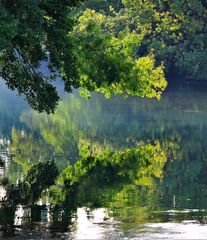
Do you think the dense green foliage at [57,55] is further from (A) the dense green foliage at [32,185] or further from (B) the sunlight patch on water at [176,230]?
(B) the sunlight patch on water at [176,230]

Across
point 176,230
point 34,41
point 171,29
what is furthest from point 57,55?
point 171,29

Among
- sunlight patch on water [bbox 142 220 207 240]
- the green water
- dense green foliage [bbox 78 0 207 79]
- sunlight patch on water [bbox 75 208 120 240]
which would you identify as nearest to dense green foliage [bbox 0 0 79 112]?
the green water

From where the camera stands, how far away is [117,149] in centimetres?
4088

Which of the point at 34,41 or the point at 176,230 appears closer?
the point at 176,230

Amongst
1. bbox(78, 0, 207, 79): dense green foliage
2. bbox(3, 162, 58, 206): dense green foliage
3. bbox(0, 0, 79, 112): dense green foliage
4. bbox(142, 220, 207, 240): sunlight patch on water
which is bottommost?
bbox(142, 220, 207, 240): sunlight patch on water

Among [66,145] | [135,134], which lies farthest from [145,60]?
[66,145]

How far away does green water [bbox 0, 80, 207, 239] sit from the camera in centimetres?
2138

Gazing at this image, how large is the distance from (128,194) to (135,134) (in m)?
20.5

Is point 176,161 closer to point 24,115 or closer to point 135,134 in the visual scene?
point 135,134

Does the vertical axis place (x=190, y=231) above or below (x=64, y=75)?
below

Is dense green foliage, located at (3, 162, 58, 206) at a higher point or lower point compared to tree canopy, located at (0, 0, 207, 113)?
lower

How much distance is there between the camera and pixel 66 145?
140 feet

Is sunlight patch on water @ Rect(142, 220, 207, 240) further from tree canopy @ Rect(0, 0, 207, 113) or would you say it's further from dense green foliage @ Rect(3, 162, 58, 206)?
tree canopy @ Rect(0, 0, 207, 113)

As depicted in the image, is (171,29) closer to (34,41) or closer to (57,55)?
(57,55)
